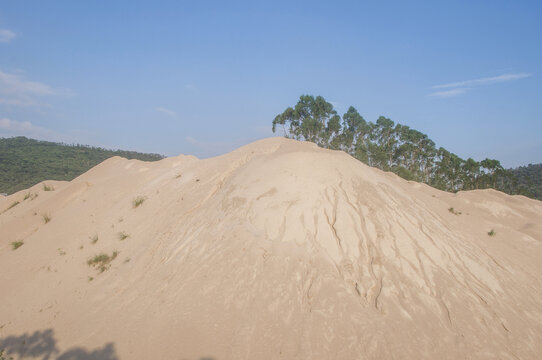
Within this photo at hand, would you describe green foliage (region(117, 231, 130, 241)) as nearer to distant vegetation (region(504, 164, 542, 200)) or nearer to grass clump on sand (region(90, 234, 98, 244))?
grass clump on sand (region(90, 234, 98, 244))

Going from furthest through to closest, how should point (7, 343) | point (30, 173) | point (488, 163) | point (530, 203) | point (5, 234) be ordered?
point (30, 173)
point (488, 163)
point (530, 203)
point (5, 234)
point (7, 343)

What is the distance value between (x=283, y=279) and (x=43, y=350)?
4894 millimetres

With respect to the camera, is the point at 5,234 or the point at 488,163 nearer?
the point at 5,234

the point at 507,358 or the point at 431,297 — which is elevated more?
the point at 431,297

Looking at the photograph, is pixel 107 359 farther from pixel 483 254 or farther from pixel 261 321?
pixel 483 254

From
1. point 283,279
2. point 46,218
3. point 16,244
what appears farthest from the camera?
point 46,218

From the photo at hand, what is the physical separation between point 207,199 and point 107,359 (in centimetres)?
533

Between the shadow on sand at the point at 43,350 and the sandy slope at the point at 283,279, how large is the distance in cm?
3

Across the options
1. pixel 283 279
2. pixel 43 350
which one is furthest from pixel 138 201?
pixel 283 279

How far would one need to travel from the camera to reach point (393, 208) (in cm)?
795

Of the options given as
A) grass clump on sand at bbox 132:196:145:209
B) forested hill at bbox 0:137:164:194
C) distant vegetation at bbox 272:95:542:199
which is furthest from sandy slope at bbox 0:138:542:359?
forested hill at bbox 0:137:164:194

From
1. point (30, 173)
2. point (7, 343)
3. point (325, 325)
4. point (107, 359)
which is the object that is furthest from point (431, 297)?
point (30, 173)

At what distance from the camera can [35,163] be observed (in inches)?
2160

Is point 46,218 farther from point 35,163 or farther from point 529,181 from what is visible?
point 35,163
